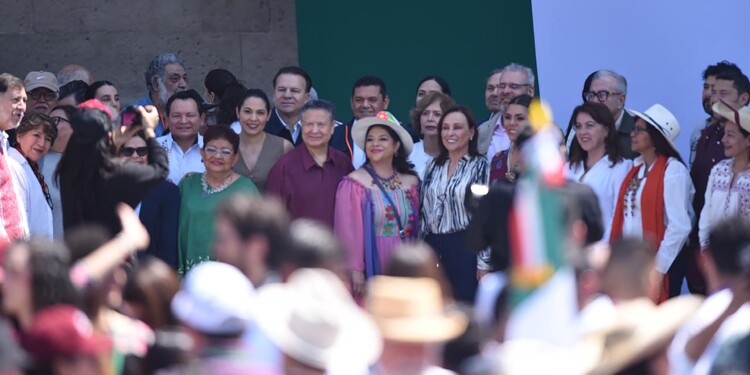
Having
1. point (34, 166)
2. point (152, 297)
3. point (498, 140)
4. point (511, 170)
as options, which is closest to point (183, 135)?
point (34, 166)

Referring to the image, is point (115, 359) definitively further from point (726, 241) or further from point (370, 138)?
point (370, 138)

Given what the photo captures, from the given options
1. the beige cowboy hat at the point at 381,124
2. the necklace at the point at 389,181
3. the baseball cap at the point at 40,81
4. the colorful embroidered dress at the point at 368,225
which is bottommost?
the colorful embroidered dress at the point at 368,225

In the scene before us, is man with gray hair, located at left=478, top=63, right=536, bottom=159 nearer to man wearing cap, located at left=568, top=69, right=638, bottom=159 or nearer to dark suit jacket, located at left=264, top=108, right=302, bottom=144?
man wearing cap, located at left=568, top=69, right=638, bottom=159

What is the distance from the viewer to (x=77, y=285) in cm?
519

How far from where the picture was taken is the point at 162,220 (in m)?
8.66

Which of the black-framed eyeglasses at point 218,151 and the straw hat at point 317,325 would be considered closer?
the straw hat at point 317,325

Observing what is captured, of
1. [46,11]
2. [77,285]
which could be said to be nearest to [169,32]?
[46,11]

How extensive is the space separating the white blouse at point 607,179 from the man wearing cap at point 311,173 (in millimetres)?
1452

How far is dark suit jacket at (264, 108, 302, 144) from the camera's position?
32.0 ft

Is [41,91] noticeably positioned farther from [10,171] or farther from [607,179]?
[607,179]

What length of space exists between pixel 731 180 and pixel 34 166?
4.12 metres

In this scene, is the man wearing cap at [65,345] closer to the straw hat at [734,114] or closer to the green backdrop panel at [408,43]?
the straw hat at [734,114]

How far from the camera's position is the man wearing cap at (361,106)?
966cm

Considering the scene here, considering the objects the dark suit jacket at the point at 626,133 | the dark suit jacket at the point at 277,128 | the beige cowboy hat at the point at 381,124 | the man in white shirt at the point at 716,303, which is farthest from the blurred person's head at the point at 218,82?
the man in white shirt at the point at 716,303
